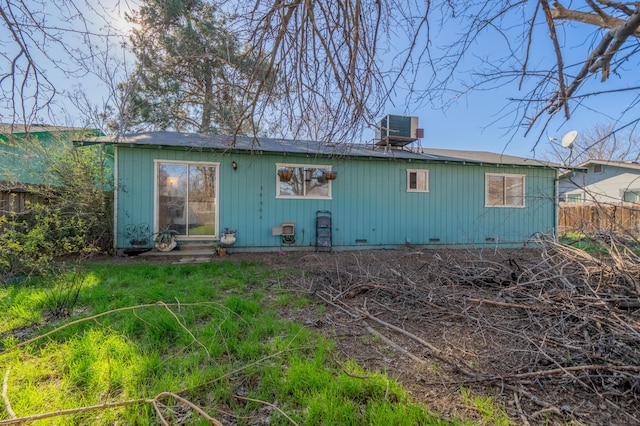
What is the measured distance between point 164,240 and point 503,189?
31.4 feet

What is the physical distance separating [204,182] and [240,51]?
14.7ft

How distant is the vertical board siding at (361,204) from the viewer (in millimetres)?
6316

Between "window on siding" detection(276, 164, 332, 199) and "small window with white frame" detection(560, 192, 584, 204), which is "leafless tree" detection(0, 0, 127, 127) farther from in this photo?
"window on siding" detection(276, 164, 332, 199)

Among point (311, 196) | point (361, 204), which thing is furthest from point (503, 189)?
point (311, 196)

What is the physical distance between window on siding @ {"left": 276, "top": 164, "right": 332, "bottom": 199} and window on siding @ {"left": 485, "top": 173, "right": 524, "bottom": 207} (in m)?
5.01

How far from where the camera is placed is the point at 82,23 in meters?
2.45

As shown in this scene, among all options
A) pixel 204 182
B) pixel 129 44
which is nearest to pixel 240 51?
pixel 129 44

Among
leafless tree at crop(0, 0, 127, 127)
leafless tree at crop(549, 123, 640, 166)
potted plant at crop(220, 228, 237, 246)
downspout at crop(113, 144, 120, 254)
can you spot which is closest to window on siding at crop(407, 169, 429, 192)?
leafless tree at crop(549, 123, 640, 166)

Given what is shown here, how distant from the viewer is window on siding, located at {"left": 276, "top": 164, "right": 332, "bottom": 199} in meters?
7.11

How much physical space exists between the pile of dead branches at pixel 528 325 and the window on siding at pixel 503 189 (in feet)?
17.7

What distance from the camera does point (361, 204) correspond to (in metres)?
7.56

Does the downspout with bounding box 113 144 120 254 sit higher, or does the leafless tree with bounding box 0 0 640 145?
the leafless tree with bounding box 0 0 640 145

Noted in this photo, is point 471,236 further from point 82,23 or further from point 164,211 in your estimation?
point 82,23

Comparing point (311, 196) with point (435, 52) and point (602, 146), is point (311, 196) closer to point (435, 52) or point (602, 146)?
point (435, 52)
